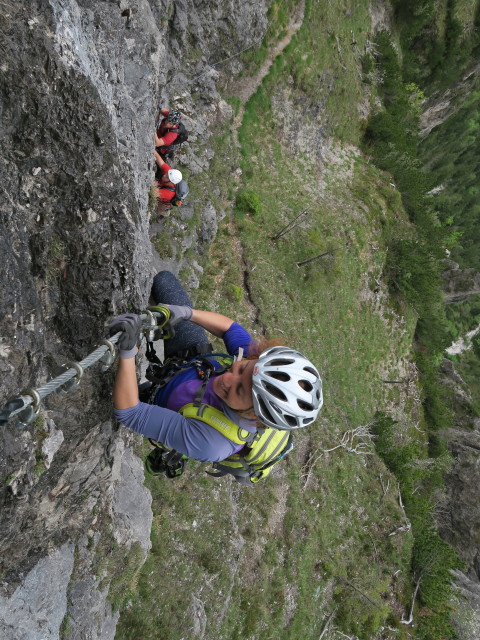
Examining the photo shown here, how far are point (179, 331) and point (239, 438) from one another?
2.07 m

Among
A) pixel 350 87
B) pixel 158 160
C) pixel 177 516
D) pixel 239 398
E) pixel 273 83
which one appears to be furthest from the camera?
pixel 350 87

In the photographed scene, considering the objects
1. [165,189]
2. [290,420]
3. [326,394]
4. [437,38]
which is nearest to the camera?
[290,420]

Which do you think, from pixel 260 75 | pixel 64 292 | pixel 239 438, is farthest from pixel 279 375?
pixel 260 75

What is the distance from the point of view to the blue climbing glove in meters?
3.86

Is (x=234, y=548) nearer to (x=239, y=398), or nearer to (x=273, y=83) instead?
(x=239, y=398)

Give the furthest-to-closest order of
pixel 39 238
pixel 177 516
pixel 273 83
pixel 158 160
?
pixel 273 83 < pixel 158 160 < pixel 177 516 < pixel 39 238

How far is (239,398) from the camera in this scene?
4359mm

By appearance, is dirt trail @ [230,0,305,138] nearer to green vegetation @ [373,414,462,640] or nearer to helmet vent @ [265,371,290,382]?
helmet vent @ [265,371,290,382]

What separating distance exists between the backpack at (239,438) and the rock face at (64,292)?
0.99 metres

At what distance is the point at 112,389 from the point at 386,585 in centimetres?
1585

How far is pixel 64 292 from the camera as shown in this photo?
4.25 metres

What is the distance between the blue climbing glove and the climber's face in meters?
1.07

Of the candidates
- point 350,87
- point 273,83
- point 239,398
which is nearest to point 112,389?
point 239,398

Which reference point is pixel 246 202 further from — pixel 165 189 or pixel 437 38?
pixel 437 38
